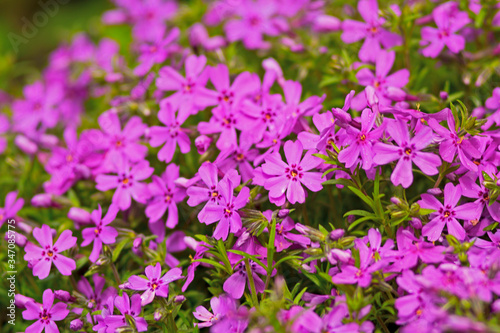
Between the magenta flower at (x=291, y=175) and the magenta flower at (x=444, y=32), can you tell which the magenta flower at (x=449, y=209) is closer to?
the magenta flower at (x=291, y=175)

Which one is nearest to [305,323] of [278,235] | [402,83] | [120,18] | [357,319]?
[357,319]

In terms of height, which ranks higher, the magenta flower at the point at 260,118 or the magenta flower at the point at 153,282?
the magenta flower at the point at 260,118

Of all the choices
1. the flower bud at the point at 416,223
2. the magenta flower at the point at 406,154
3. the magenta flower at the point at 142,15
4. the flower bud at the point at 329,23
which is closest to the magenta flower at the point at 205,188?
the magenta flower at the point at 406,154

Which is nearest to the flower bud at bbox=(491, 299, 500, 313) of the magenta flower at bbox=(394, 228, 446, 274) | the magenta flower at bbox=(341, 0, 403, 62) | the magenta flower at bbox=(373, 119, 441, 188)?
the magenta flower at bbox=(394, 228, 446, 274)

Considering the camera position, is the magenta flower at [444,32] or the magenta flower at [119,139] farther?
the magenta flower at [119,139]

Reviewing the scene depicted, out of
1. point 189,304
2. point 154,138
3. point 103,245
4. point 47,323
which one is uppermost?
point 154,138

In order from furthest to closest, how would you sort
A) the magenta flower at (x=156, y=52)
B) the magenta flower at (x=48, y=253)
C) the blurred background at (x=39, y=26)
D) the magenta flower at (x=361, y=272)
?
1. the blurred background at (x=39, y=26)
2. the magenta flower at (x=156, y=52)
3. the magenta flower at (x=48, y=253)
4. the magenta flower at (x=361, y=272)

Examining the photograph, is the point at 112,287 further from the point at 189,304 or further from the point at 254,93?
the point at 254,93
